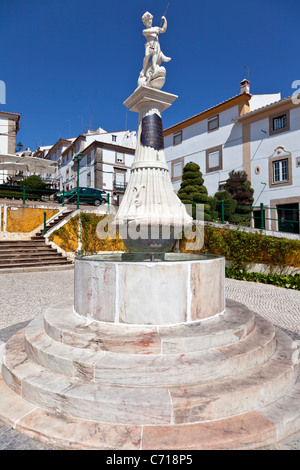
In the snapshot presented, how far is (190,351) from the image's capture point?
2.47 m

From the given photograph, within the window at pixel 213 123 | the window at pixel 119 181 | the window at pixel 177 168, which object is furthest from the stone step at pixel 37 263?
the window at pixel 119 181

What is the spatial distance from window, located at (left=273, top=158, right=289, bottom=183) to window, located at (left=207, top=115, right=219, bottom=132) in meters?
6.50

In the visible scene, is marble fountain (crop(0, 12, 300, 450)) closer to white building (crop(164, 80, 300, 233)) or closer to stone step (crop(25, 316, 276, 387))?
stone step (crop(25, 316, 276, 387))

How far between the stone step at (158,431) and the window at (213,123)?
22.2m

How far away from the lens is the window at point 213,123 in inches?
834

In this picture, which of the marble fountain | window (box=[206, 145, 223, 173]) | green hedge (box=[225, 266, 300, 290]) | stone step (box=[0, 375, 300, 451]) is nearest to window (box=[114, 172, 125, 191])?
window (box=[206, 145, 223, 173])

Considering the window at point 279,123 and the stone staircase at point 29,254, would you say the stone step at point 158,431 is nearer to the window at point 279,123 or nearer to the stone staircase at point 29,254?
the stone staircase at point 29,254

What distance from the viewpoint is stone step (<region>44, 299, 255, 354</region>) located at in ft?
8.00

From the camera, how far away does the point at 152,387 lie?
2174 mm

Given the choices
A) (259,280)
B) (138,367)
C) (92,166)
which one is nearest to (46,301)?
(138,367)

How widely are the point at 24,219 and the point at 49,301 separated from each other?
814cm

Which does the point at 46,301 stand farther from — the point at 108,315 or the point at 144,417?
the point at 144,417

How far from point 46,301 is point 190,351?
180 inches

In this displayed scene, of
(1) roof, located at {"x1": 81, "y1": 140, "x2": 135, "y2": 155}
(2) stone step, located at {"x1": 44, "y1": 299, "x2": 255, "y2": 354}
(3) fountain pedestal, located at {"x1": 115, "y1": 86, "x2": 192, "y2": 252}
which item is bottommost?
(2) stone step, located at {"x1": 44, "y1": 299, "x2": 255, "y2": 354}
